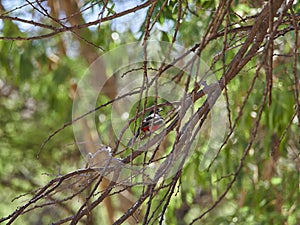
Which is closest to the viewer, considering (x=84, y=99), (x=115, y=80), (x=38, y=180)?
(x=84, y=99)

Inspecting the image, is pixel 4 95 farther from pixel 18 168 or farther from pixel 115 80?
pixel 115 80

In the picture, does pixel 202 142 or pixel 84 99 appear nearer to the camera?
pixel 202 142

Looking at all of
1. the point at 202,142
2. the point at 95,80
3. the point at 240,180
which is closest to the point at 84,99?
the point at 95,80

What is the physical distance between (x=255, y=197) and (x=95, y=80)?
966mm

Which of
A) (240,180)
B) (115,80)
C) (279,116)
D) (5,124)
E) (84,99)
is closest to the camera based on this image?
(279,116)

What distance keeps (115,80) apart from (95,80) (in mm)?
213

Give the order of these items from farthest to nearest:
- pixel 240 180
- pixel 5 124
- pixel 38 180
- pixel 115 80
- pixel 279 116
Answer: pixel 38 180 < pixel 5 124 < pixel 115 80 < pixel 240 180 < pixel 279 116

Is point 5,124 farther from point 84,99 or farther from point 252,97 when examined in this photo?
point 252,97

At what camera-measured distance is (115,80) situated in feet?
11.4

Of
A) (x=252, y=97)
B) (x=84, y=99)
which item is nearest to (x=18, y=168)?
(x=84, y=99)

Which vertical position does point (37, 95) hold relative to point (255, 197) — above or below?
above

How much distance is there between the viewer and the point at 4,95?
445 cm

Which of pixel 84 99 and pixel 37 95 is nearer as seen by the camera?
pixel 84 99

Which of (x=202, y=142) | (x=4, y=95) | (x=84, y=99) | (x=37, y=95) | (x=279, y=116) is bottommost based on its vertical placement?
(x=279, y=116)
